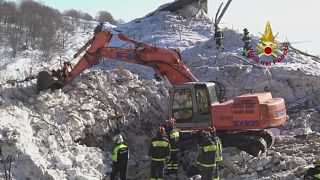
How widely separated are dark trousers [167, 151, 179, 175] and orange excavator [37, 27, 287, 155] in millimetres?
1286

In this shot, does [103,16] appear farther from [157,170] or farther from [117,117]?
[157,170]

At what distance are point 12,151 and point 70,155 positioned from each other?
162 centimetres

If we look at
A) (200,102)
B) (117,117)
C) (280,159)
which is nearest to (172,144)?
(200,102)

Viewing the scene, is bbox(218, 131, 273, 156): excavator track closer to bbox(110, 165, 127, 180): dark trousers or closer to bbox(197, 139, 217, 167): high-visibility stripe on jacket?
bbox(197, 139, 217, 167): high-visibility stripe on jacket

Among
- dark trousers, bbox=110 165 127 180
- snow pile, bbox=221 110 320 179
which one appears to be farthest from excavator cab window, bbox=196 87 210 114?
dark trousers, bbox=110 165 127 180

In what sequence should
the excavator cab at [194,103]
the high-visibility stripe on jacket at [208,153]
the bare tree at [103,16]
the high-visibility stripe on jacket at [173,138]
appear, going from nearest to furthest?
the high-visibility stripe on jacket at [208,153]
the high-visibility stripe on jacket at [173,138]
the excavator cab at [194,103]
the bare tree at [103,16]

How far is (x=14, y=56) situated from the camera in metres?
66.2

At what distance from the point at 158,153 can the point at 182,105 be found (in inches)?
103

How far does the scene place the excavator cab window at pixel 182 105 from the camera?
540 inches

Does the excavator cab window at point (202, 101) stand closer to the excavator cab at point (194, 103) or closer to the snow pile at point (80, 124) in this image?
the excavator cab at point (194, 103)

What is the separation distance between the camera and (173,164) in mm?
12836

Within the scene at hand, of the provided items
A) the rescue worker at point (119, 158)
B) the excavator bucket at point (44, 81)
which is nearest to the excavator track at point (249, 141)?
the rescue worker at point (119, 158)

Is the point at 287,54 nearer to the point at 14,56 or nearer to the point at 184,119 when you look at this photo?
the point at 184,119

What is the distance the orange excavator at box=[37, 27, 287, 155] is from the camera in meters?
13.0
